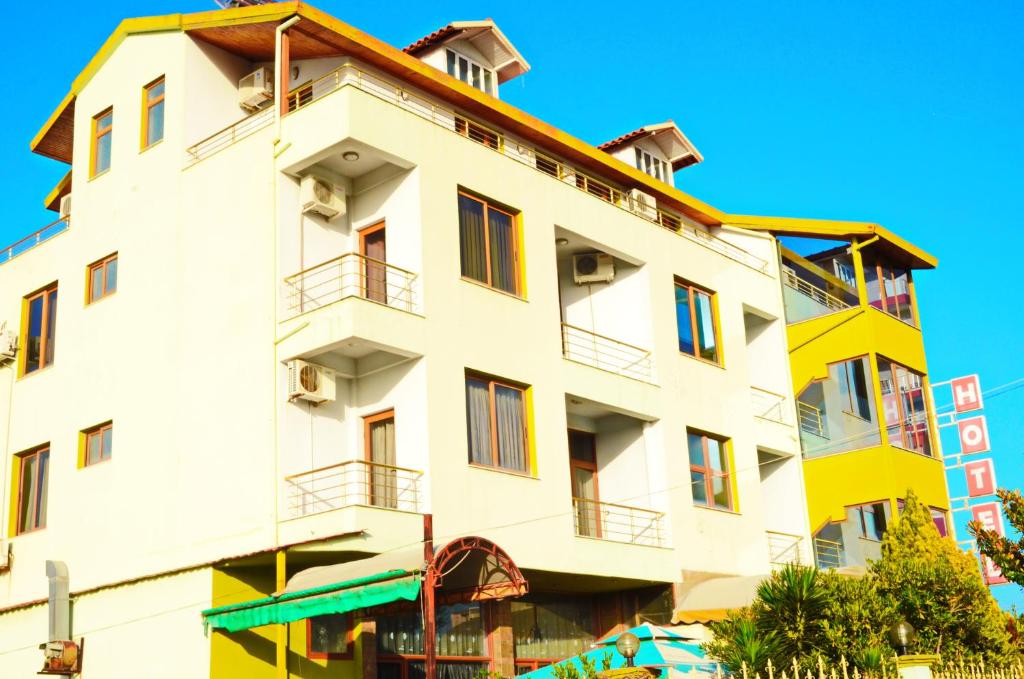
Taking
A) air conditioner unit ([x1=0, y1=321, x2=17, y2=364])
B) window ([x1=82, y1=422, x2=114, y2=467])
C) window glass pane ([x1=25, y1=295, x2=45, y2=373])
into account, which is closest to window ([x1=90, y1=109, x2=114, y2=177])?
window glass pane ([x1=25, y1=295, x2=45, y2=373])

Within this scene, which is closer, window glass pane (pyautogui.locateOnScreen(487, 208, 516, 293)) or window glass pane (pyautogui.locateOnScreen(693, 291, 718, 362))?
window glass pane (pyautogui.locateOnScreen(487, 208, 516, 293))

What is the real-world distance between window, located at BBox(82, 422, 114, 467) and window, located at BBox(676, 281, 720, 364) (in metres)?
11.0

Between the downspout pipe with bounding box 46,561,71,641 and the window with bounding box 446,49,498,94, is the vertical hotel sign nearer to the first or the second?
the window with bounding box 446,49,498,94

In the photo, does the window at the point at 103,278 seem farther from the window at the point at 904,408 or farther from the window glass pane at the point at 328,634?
the window at the point at 904,408

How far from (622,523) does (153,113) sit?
1137 cm

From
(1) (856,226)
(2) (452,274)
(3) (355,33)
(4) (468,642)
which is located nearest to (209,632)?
(4) (468,642)

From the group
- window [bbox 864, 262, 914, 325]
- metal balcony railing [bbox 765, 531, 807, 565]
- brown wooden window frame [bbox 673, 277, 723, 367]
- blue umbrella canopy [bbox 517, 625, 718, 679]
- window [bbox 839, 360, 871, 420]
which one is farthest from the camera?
window [bbox 864, 262, 914, 325]

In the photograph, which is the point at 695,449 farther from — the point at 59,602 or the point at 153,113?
the point at 153,113

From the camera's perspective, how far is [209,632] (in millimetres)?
17297

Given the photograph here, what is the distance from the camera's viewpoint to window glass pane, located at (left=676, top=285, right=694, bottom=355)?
24.7m

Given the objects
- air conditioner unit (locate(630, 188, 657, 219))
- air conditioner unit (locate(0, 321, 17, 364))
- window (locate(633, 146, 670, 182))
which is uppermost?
window (locate(633, 146, 670, 182))

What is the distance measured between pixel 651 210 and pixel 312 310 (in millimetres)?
10381

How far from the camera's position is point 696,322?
25.3m

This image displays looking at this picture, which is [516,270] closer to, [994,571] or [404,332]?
[404,332]
